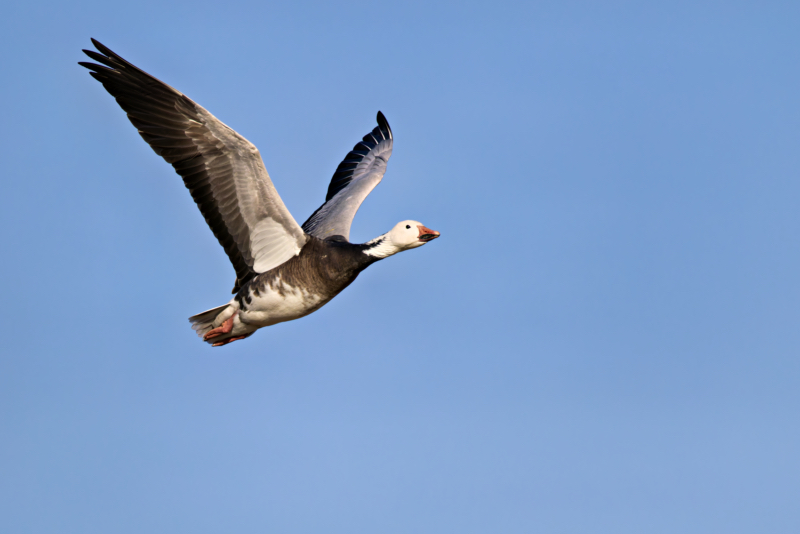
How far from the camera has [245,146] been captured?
13.8 meters

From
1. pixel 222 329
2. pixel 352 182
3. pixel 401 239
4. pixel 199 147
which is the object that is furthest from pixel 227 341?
pixel 352 182

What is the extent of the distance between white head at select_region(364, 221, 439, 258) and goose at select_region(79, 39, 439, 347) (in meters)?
0.02

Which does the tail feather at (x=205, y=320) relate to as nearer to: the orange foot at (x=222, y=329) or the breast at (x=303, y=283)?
the orange foot at (x=222, y=329)

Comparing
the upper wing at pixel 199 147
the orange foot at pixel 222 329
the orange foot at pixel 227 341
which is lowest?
the orange foot at pixel 227 341

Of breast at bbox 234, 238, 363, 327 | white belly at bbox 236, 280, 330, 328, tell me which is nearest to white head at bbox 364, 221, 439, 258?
breast at bbox 234, 238, 363, 327

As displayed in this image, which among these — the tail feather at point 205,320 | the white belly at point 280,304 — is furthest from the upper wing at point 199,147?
the tail feather at point 205,320

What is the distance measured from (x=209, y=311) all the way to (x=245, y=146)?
3.49 meters

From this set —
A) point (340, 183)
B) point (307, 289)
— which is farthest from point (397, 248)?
point (340, 183)

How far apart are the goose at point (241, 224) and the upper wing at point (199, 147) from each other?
0.05 ft

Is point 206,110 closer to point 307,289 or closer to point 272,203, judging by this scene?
point 272,203

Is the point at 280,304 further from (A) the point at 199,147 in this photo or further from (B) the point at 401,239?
(A) the point at 199,147

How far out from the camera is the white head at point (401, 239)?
1430cm

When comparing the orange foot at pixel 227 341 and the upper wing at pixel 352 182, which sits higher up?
the upper wing at pixel 352 182

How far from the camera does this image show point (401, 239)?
46.9ft
